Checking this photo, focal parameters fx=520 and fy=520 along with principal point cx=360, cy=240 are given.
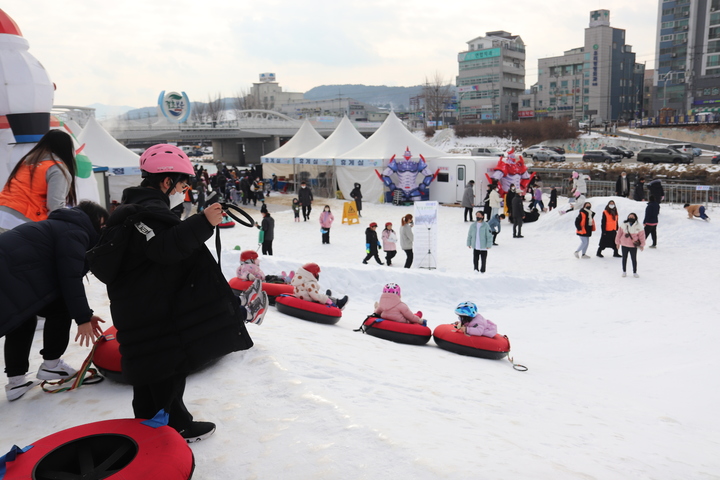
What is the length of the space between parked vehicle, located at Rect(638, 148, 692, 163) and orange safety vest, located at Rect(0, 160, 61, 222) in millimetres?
35575

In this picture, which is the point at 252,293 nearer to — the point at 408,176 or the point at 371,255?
the point at 371,255

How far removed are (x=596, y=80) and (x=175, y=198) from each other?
7959 centimetres

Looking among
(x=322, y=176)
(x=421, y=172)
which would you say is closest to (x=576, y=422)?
(x=421, y=172)

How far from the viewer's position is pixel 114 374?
366cm

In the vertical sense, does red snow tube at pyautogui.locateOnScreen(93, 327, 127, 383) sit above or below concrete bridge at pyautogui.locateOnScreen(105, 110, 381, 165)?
below

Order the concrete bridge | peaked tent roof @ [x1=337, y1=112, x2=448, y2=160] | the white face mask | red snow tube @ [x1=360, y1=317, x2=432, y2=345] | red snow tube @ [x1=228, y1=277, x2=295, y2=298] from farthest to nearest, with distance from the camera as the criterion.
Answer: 1. the concrete bridge
2. peaked tent roof @ [x1=337, y1=112, x2=448, y2=160]
3. red snow tube @ [x1=228, y1=277, x2=295, y2=298]
4. red snow tube @ [x1=360, y1=317, x2=432, y2=345]
5. the white face mask

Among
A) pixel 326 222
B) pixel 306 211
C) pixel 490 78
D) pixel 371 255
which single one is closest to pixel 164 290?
pixel 371 255

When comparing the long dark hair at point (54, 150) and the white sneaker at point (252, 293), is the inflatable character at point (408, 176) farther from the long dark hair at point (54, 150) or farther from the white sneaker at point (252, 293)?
the long dark hair at point (54, 150)

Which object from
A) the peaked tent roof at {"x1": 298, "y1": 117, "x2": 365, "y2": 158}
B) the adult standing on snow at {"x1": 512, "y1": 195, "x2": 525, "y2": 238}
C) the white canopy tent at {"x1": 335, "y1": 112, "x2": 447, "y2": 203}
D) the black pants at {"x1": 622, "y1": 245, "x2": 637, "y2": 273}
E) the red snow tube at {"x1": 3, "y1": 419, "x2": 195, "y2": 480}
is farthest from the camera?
the peaked tent roof at {"x1": 298, "y1": 117, "x2": 365, "y2": 158}

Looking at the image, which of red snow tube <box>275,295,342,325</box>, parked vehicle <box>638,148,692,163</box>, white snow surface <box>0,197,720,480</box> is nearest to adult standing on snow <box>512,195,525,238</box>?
white snow surface <box>0,197,720,480</box>

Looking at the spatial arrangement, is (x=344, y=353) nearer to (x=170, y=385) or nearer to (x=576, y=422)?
(x=576, y=422)

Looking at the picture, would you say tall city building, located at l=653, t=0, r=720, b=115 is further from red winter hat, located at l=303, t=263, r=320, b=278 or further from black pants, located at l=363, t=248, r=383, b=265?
red winter hat, located at l=303, t=263, r=320, b=278

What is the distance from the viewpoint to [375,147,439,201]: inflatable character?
21734 mm

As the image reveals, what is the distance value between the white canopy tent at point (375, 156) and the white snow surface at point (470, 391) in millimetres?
12419
